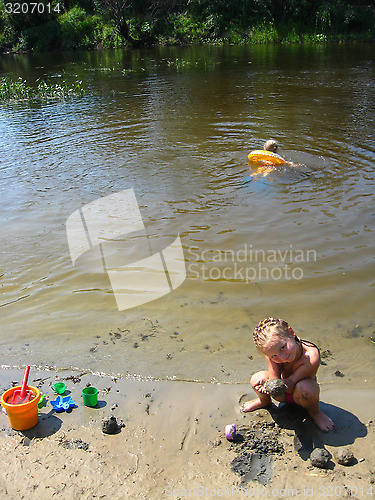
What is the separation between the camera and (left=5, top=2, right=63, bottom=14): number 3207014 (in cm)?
4016

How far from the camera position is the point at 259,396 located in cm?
362

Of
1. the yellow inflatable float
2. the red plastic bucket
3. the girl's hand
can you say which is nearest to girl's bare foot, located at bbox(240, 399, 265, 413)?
the girl's hand

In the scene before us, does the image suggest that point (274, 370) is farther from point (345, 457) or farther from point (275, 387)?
point (345, 457)

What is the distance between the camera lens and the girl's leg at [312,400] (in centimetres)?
340

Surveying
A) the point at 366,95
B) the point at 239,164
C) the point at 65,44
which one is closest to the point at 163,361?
the point at 239,164

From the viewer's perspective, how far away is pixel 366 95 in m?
14.5

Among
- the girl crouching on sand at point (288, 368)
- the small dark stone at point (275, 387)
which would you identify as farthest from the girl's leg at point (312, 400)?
the small dark stone at point (275, 387)

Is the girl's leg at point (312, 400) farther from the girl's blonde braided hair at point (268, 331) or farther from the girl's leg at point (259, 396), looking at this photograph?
the girl's blonde braided hair at point (268, 331)

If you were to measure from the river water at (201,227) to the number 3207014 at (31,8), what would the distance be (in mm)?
31065

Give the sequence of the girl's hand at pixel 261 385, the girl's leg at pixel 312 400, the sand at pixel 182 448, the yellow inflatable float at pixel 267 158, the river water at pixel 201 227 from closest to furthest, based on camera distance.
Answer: the sand at pixel 182 448 → the girl's leg at pixel 312 400 → the girl's hand at pixel 261 385 → the river water at pixel 201 227 → the yellow inflatable float at pixel 267 158

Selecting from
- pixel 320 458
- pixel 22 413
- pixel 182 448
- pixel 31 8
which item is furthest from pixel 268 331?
pixel 31 8

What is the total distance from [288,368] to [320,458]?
0.71 m

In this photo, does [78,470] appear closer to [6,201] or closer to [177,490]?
[177,490]

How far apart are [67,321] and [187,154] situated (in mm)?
6053
